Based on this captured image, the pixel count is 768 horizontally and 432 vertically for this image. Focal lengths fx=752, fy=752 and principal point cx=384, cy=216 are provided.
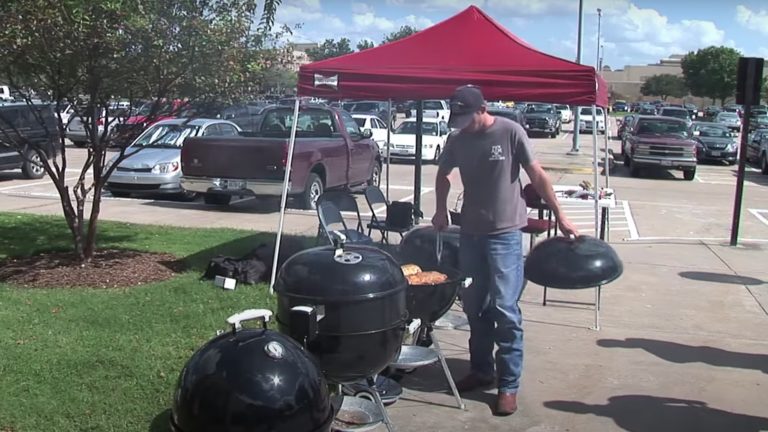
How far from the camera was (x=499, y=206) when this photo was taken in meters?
4.56

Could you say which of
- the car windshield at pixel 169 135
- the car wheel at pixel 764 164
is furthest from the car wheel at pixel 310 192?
the car wheel at pixel 764 164

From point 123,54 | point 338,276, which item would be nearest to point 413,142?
point 123,54

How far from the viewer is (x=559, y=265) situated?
462cm

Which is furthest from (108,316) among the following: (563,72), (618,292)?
(618,292)

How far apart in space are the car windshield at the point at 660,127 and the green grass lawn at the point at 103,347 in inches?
722

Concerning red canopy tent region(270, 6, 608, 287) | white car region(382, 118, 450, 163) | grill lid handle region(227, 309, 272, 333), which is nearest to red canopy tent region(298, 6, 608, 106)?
red canopy tent region(270, 6, 608, 287)

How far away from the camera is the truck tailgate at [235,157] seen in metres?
11.8

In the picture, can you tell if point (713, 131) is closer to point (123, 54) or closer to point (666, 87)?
point (123, 54)

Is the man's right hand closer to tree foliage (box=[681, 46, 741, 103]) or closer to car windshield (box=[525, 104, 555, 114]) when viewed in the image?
car windshield (box=[525, 104, 555, 114])

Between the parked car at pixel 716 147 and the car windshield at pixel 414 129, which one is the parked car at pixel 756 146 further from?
the car windshield at pixel 414 129

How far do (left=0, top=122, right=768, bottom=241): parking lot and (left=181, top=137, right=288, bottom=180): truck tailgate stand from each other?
2.29ft

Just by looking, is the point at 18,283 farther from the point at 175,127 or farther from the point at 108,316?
the point at 175,127

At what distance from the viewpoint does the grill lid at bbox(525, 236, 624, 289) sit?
15.0 feet

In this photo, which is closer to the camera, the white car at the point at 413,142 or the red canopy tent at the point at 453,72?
the red canopy tent at the point at 453,72
